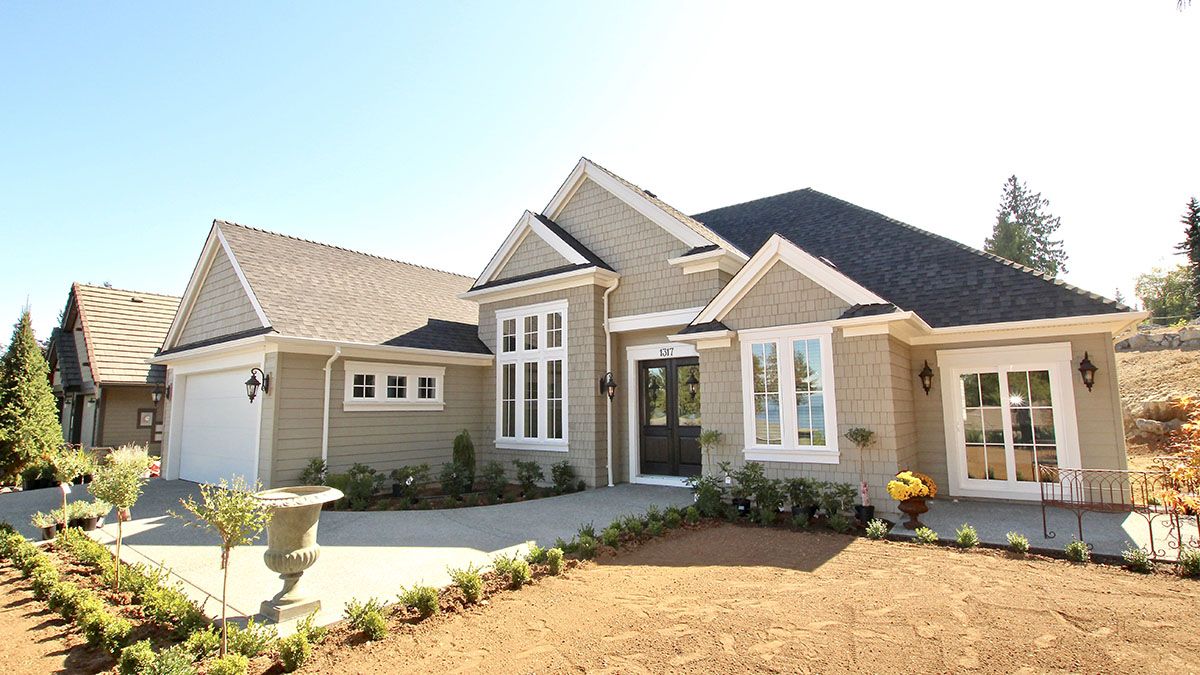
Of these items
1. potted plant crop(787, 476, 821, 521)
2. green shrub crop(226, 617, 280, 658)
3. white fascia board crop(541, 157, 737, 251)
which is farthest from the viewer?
white fascia board crop(541, 157, 737, 251)

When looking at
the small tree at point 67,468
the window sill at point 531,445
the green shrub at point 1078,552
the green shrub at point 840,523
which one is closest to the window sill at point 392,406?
the window sill at point 531,445

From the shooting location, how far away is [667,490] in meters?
10.9

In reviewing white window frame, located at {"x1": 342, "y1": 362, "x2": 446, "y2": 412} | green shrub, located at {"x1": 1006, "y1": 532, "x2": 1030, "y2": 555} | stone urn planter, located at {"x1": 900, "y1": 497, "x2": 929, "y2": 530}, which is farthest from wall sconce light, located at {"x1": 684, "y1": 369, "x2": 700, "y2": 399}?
green shrub, located at {"x1": 1006, "y1": 532, "x2": 1030, "y2": 555}

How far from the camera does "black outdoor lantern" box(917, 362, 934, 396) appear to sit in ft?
31.9

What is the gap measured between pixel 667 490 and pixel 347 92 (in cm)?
937

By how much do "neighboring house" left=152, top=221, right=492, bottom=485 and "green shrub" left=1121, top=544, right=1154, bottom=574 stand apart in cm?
1121

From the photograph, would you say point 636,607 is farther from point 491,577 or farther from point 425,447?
point 425,447

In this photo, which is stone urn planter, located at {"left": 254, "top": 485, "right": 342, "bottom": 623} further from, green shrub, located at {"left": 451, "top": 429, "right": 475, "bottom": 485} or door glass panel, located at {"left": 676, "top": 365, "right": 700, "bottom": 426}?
door glass panel, located at {"left": 676, "top": 365, "right": 700, "bottom": 426}

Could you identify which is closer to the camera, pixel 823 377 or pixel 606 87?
pixel 823 377

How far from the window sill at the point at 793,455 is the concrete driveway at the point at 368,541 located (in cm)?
150

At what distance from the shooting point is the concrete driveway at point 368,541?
5.59 meters

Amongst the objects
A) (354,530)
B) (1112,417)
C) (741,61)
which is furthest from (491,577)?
(1112,417)

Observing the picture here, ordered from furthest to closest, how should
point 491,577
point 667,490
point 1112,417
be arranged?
1. point 667,490
2. point 1112,417
3. point 491,577

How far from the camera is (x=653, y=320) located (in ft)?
37.5
